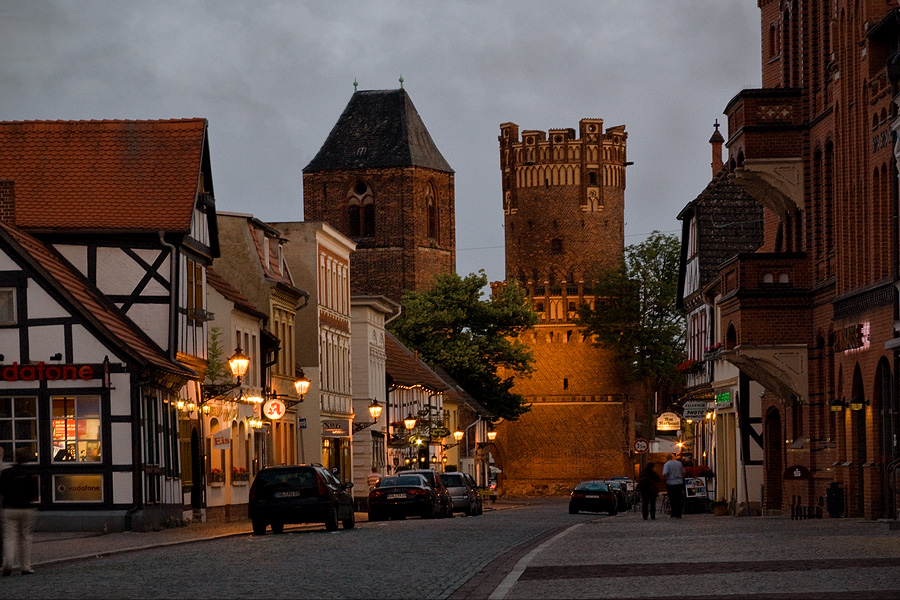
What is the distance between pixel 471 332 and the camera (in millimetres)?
98562

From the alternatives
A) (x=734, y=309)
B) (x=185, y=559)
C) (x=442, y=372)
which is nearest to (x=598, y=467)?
(x=442, y=372)

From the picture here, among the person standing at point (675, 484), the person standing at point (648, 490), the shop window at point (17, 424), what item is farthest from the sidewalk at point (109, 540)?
the person standing at point (675, 484)

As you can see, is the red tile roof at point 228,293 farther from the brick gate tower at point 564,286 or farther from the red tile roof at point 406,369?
the brick gate tower at point 564,286

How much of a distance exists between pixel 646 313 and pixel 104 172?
3102 inches

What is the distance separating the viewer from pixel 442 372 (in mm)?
96062

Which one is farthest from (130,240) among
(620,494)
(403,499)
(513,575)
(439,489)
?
(620,494)

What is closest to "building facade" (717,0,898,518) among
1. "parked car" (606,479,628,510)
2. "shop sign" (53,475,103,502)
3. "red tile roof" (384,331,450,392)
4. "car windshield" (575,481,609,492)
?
"shop sign" (53,475,103,502)

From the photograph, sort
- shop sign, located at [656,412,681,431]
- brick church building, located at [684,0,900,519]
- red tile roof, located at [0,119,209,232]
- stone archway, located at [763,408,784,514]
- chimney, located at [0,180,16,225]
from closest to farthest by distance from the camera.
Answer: brick church building, located at [684,0,900,519] < chimney, located at [0,180,16,225] < red tile roof, located at [0,119,209,232] < stone archway, located at [763,408,784,514] < shop sign, located at [656,412,681,431]

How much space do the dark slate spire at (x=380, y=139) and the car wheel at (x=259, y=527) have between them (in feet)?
299

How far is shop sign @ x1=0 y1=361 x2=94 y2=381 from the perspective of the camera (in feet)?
112

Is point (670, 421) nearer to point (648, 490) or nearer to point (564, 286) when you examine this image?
point (648, 490)

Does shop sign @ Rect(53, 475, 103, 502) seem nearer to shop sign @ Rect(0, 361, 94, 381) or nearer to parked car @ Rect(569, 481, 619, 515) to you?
shop sign @ Rect(0, 361, 94, 381)

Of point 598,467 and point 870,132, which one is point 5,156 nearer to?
point 870,132

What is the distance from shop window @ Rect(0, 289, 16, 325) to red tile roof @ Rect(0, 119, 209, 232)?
96.3 inches
